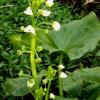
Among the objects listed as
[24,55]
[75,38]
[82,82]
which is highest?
[75,38]

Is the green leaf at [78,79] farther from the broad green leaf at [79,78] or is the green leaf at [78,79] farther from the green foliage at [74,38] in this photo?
the green foliage at [74,38]

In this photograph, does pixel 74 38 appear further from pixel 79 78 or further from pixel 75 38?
pixel 79 78

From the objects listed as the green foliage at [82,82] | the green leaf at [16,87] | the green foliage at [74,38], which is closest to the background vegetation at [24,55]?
the green foliage at [82,82]

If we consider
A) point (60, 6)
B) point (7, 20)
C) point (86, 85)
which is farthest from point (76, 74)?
point (60, 6)

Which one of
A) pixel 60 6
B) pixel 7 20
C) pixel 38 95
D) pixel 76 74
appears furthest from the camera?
pixel 60 6

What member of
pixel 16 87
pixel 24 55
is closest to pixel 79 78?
pixel 16 87

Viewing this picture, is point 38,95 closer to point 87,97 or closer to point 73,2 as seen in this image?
point 87,97

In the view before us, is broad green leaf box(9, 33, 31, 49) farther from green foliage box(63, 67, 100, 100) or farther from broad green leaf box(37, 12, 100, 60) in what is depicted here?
green foliage box(63, 67, 100, 100)
